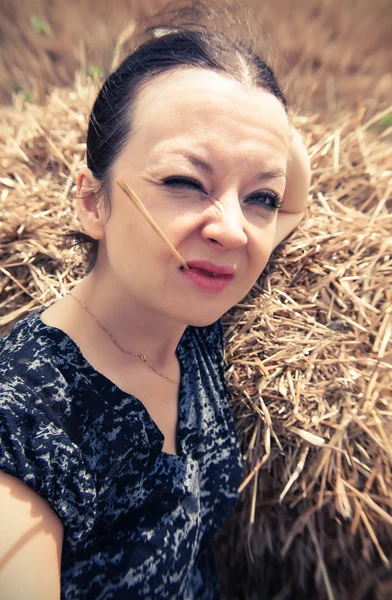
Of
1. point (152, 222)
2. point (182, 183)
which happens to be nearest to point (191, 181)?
point (182, 183)

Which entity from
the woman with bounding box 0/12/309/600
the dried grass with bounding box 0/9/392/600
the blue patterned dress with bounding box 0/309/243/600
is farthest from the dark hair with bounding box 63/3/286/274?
the dried grass with bounding box 0/9/392/600

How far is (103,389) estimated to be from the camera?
0.90m

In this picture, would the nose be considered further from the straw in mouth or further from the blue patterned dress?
the blue patterned dress

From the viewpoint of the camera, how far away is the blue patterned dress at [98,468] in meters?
0.78

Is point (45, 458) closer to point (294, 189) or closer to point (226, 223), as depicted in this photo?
point (226, 223)

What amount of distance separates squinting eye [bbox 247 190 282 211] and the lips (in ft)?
0.50

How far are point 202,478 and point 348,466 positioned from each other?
411 millimetres

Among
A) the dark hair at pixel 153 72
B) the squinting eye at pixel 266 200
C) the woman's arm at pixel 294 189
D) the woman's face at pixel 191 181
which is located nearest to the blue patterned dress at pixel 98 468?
the woman's face at pixel 191 181

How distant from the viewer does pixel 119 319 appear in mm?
988

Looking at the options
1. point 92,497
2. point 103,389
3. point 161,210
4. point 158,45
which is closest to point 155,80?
point 158,45

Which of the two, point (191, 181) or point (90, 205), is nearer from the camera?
point (191, 181)

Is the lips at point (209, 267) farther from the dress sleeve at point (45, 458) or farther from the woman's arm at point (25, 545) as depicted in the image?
the woman's arm at point (25, 545)

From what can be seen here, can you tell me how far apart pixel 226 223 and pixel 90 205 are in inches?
12.9

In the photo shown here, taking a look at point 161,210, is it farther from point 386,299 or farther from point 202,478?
point 386,299
